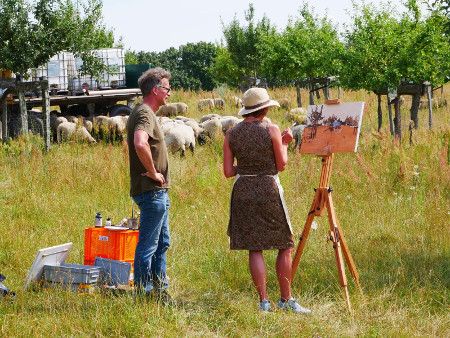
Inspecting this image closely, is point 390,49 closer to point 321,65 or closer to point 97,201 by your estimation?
point 321,65

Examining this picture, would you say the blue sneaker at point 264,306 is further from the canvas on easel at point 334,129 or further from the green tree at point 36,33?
the green tree at point 36,33

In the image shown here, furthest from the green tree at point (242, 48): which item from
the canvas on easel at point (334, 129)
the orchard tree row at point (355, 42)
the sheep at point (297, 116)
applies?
the canvas on easel at point (334, 129)

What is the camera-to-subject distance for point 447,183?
7844mm

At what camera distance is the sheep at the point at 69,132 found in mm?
12844

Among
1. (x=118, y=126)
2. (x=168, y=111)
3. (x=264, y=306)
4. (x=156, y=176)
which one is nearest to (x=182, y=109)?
(x=168, y=111)

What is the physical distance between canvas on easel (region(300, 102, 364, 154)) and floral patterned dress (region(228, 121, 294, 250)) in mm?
757

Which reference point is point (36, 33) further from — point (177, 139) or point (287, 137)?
point (287, 137)

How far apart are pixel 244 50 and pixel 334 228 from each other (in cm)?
2888

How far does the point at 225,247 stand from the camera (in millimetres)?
6340

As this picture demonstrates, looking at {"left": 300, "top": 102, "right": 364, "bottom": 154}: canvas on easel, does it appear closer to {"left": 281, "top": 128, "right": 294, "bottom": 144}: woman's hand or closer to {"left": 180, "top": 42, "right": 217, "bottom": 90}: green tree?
{"left": 281, "top": 128, "right": 294, "bottom": 144}: woman's hand

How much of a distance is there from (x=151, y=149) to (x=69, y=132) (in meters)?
9.31

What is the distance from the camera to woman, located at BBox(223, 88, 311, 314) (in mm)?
4590

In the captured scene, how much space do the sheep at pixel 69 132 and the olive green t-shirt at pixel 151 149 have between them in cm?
827

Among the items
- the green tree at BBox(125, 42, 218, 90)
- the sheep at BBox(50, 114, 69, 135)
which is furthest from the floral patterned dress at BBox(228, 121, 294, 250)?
the green tree at BBox(125, 42, 218, 90)
